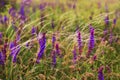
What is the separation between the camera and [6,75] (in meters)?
2.71

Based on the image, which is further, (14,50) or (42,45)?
(14,50)

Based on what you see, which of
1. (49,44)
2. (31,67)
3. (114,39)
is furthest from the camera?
(114,39)

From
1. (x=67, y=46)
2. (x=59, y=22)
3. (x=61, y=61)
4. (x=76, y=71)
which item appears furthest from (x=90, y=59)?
(x=59, y=22)

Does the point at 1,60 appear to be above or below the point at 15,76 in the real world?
above

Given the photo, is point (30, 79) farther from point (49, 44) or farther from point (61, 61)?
point (49, 44)

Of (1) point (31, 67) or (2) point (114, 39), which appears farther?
(2) point (114, 39)

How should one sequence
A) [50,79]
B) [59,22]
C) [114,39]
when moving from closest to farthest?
[50,79]
[114,39]
[59,22]

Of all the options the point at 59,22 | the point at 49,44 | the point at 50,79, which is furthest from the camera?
the point at 59,22

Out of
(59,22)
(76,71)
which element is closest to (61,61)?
(76,71)

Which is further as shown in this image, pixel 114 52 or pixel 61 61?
pixel 114 52

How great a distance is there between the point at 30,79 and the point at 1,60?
325 millimetres

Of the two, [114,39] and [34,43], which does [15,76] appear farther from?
[114,39]

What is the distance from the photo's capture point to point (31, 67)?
2.89 metres

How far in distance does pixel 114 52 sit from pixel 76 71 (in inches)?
27.0
